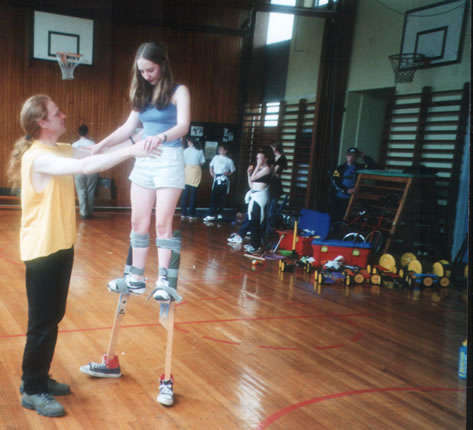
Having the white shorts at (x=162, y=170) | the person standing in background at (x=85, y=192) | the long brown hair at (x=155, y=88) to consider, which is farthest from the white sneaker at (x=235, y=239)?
the long brown hair at (x=155, y=88)

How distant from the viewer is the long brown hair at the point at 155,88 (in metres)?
2.02

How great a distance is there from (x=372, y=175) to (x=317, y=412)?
4.77 m

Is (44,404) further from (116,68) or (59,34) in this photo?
(116,68)

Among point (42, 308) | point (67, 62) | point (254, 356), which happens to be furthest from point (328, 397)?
point (67, 62)

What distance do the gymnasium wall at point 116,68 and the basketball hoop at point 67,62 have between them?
775 mm

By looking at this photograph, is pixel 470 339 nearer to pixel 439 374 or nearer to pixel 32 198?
pixel 32 198

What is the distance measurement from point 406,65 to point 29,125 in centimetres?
564

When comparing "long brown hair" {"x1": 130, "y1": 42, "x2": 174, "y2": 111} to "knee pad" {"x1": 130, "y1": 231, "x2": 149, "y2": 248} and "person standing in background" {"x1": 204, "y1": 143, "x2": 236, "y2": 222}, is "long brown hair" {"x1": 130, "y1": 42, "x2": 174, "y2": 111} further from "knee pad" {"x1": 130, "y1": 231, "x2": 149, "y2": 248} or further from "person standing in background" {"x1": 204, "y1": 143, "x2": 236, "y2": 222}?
"person standing in background" {"x1": 204, "y1": 143, "x2": 236, "y2": 222}

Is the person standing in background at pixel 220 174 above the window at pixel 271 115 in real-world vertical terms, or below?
below

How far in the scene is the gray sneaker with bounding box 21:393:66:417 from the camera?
2.00 meters

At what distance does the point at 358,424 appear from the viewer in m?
2.15

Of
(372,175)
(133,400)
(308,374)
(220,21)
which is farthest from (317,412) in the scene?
(220,21)

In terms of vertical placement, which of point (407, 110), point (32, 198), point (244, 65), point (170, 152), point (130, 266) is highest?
point (244, 65)

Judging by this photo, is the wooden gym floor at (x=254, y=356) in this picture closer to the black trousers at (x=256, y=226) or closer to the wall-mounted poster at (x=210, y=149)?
the black trousers at (x=256, y=226)
